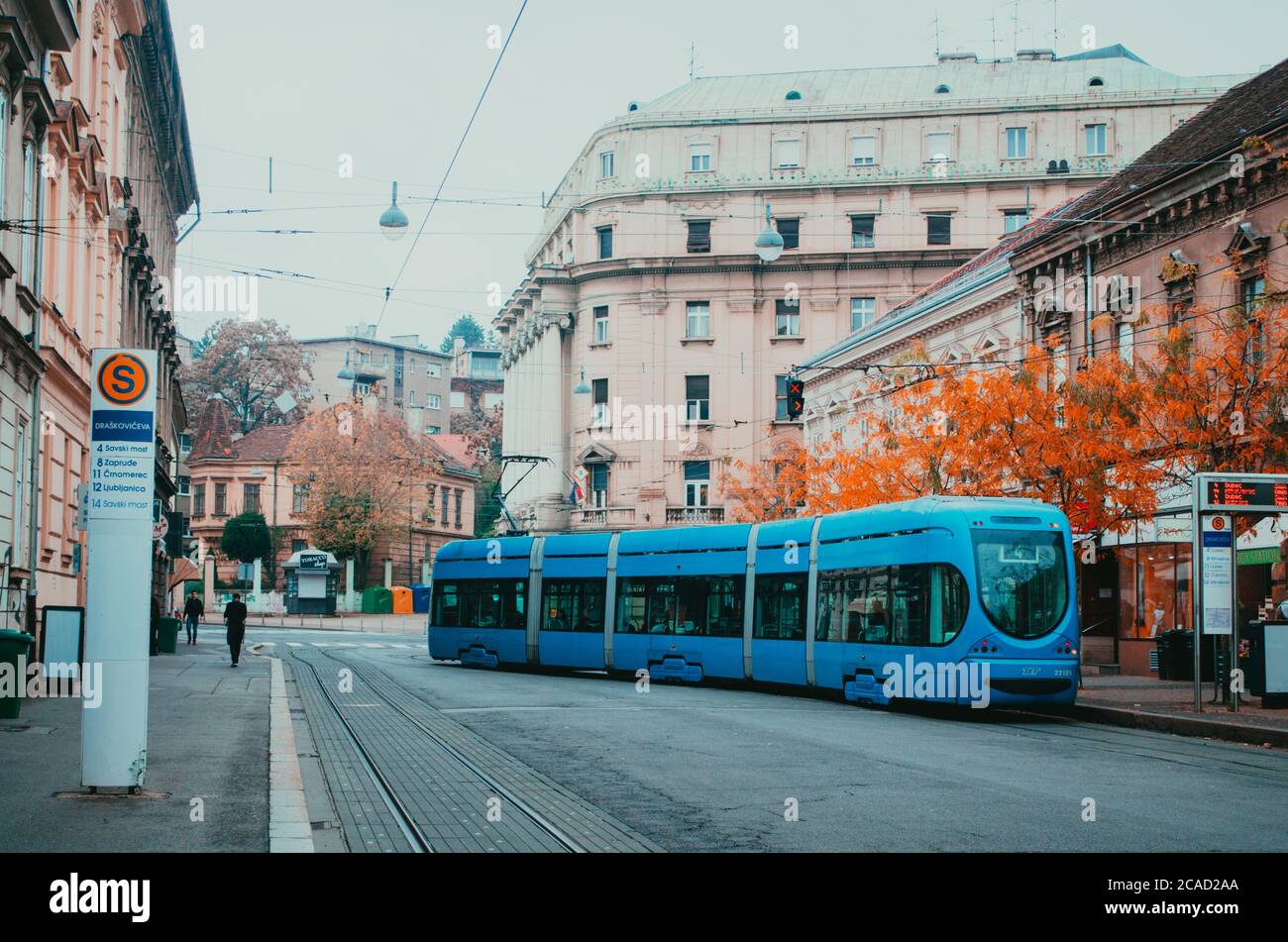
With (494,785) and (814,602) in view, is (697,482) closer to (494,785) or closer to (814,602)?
(814,602)

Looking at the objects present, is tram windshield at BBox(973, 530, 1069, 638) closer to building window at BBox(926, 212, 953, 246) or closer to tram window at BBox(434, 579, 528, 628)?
tram window at BBox(434, 579, 528, 628)

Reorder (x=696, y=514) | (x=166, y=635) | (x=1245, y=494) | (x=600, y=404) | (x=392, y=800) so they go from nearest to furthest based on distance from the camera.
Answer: (x=392, y=800) → (x=1245, y=494) → (x=166, y=635) → (x=696, y=514) → (x=600, y=404)

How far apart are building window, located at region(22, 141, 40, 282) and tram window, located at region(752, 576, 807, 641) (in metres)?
12.8

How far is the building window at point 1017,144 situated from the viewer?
6794 centimetres

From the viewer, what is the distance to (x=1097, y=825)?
35.6 ft

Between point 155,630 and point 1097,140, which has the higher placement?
point 1097,140

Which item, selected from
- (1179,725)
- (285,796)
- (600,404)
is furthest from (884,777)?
(600,404)

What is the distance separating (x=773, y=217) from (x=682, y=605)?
41468 millimetres

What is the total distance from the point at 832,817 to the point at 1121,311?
25.4m

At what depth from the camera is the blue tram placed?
22391 mm

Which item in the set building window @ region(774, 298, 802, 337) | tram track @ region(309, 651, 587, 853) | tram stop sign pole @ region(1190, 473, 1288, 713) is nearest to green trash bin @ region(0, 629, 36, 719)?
tram track @ region(309, 651, 587, 853)

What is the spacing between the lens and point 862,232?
70312mm
